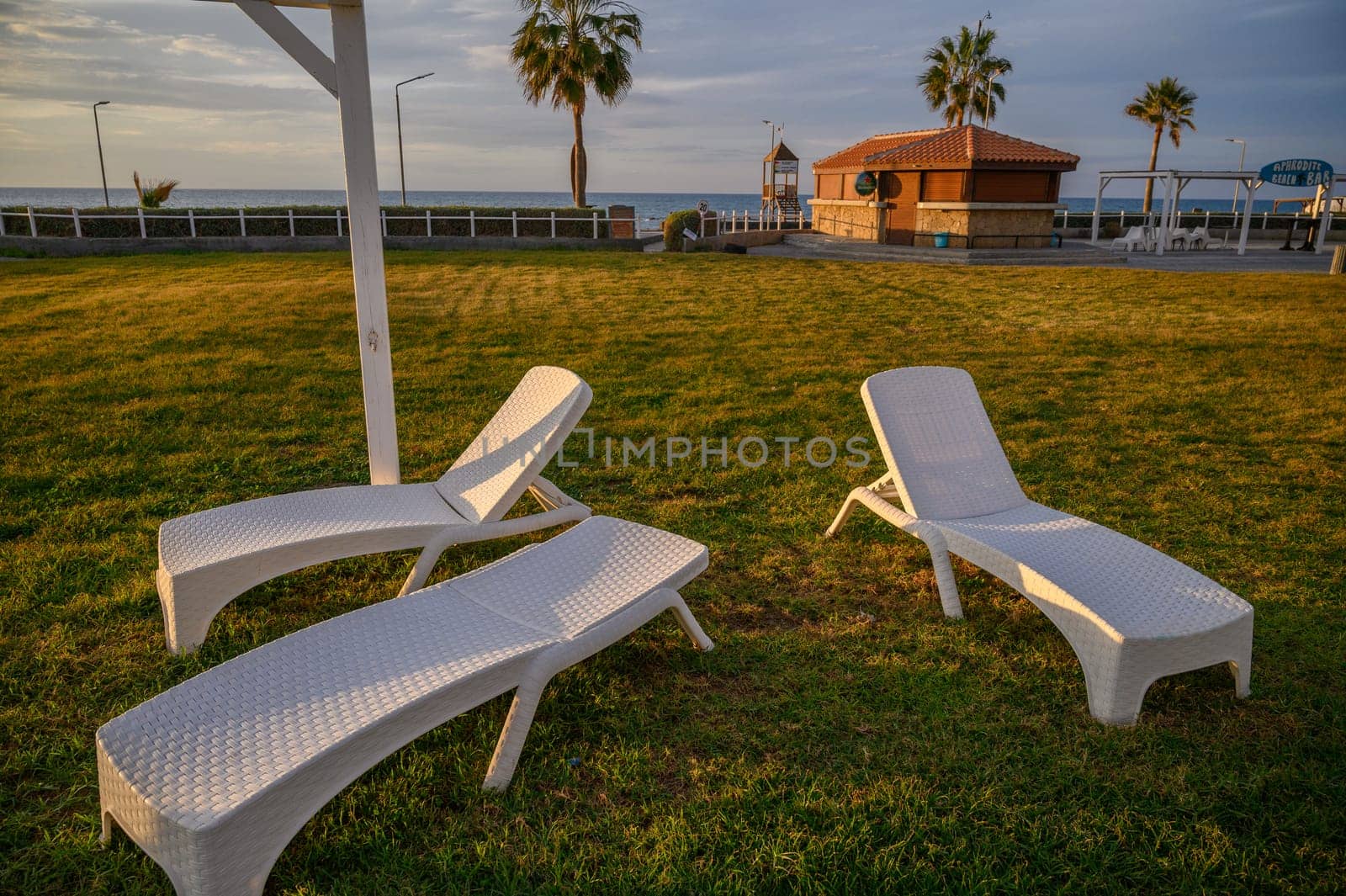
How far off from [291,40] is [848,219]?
2756cm

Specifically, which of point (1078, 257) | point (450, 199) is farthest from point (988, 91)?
point (450, 199)

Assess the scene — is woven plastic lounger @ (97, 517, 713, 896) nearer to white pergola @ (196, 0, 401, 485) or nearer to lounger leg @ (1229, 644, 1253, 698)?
white pergola @ (196, 0, 401, 485)

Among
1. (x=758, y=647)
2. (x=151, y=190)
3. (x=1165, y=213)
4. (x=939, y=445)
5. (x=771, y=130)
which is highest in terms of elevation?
(x=771, y=130)

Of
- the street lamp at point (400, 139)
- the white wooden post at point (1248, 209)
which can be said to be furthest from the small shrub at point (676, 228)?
the white wooden post at point (1248, 209)

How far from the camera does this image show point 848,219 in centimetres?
2945

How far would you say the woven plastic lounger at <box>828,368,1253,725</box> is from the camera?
2820 millimetres

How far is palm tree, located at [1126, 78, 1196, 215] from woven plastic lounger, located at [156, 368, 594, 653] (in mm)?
50661

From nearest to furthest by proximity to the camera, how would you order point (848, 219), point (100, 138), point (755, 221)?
point (848, 219)
point (755, 221)
point (100, 138)

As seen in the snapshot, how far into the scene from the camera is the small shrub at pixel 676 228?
73.3ft

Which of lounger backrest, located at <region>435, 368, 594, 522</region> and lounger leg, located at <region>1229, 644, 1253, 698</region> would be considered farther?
lounger backrest, located at <region>435, 368, 594, 522</region>

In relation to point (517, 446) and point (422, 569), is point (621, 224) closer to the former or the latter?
point (517, 446)

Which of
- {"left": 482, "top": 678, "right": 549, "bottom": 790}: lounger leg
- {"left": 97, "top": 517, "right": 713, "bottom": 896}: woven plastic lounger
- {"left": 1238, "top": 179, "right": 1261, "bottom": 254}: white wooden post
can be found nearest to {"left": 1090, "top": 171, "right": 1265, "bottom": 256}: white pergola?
{"left": 1238, "top": 179, "right": 1261, "bottom": 254}: white wooden post

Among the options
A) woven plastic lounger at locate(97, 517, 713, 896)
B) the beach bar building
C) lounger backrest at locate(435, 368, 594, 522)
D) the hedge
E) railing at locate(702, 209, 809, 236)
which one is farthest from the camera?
railing at locate(702, 209, 809, 236)

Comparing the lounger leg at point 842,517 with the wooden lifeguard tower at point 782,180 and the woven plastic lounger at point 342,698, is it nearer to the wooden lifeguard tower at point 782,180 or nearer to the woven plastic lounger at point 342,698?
the woven plastic lounger at point 342,698
